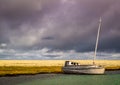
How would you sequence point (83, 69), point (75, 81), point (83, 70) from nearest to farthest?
point (75, 81) → point (83, 70) → point (83, 69)

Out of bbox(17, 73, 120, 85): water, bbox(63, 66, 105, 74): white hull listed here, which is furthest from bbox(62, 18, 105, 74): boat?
bbox(17, 73, 120, 85): water

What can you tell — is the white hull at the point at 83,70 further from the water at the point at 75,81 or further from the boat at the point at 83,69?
the water at the point at 75,81

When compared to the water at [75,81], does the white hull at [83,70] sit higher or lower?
higher

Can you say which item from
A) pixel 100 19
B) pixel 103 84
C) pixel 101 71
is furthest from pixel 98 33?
pixel 103 84

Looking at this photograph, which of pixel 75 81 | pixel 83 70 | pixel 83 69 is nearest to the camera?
pixel 75 81

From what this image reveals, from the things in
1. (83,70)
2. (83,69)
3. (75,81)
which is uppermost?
(83,69)

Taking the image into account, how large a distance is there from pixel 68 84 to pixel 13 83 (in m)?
9.80

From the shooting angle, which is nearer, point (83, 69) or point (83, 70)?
point (83, 70)

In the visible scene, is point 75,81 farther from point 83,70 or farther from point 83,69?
point 83,69

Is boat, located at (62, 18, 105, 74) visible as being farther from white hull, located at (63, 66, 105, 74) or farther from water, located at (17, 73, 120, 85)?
water, located at (17, 73, 120, 85)

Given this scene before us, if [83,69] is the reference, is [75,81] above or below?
below

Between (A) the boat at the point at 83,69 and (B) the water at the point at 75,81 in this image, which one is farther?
(A) the boat at the point at 83,69

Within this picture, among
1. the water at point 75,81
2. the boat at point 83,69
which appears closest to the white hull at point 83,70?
the boat at point 83,69

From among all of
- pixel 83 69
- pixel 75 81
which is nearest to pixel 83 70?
pixel 83 69
